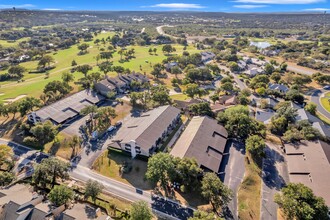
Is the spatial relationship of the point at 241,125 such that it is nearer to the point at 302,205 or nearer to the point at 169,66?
the point at 302,205

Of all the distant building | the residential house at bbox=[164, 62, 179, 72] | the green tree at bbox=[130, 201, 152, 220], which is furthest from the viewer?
the residential house at bbox=[164, 62, 179, 72]

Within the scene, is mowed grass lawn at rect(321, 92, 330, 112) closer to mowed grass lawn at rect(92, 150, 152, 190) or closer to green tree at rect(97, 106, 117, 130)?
mowed grass lawn at rect(92, 150, 152, 190)

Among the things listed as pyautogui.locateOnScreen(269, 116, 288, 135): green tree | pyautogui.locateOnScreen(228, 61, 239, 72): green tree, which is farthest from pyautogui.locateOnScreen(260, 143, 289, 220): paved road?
pyautogui.locateOnScreen(228, 61, 239, 72): green tree

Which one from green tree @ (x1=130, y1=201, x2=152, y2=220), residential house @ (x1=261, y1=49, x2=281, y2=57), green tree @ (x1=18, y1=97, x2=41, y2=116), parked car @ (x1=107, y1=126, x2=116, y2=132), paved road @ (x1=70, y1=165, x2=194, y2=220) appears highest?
green tree @ (x1=18, y1=97, x2=41, y2=116)

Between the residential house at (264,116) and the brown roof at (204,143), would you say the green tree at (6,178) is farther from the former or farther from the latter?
the residential house at (264,116)

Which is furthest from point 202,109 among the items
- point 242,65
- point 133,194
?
point 242,65

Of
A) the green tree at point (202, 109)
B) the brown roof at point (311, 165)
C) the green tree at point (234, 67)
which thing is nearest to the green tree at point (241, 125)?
the green tree at point (202, 109)
